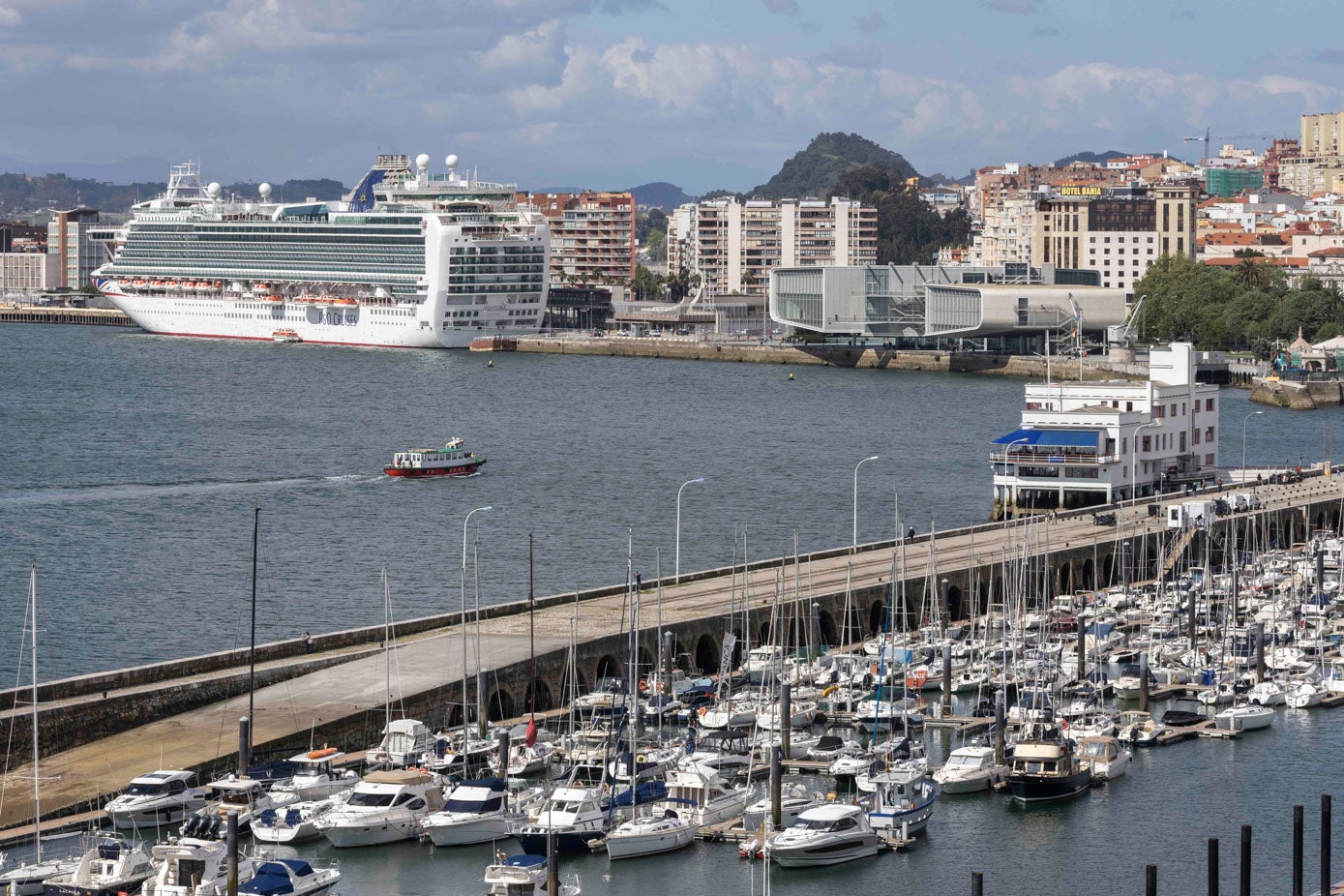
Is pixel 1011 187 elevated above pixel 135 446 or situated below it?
above

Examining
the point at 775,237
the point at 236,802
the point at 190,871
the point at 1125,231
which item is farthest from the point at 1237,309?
the point at 190,871

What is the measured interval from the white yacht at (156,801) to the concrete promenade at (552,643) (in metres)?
0.56

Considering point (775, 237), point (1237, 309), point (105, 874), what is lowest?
point (105, 874)

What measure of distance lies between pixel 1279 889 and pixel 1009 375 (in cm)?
7378

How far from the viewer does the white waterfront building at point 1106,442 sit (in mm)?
44688

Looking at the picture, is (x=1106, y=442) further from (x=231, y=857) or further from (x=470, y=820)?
(x=231, y=857)

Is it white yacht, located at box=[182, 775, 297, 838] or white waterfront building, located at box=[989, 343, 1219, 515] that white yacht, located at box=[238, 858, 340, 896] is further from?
white waterfront building, located at box=[989, 343, 1219, 515]

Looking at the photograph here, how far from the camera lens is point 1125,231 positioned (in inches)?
5074

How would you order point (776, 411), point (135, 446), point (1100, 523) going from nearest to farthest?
point (1100, 523)
point (135, 446)
point (776, 411)

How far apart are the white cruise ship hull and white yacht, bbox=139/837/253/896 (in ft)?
284

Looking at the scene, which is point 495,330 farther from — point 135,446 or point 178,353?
point 135,446

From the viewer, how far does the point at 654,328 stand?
4951 inches

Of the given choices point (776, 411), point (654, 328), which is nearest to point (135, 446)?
point (776, 411)

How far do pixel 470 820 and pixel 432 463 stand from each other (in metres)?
33.3
